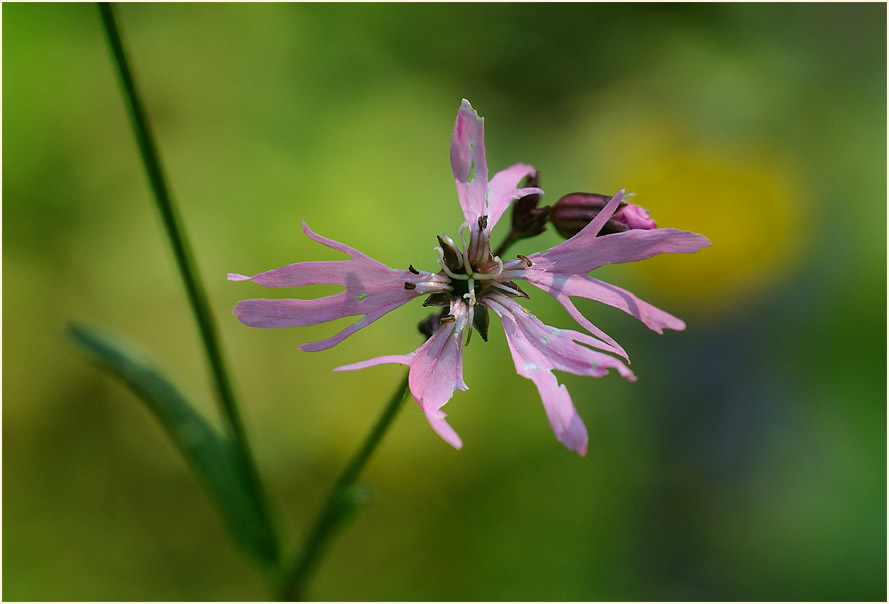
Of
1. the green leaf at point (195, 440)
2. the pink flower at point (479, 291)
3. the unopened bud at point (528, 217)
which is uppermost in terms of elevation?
the unopened bud at point (528, 217)

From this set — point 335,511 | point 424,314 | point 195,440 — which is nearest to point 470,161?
point 335,511

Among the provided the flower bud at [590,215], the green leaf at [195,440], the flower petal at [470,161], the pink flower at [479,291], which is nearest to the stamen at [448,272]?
the pink flower at [479,291]

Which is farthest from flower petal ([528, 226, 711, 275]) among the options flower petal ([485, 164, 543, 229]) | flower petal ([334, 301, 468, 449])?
flower petal ([334, 301, 468, 449])

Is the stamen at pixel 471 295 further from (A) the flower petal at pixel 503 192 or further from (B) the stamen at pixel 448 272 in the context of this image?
(A) the flower petal at pixel 503 192

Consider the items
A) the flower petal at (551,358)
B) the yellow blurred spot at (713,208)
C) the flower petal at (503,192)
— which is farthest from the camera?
the yellow blurred spot at (713,208)

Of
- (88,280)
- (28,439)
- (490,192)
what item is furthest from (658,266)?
(28,439)

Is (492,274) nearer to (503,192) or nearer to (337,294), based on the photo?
(503,192)

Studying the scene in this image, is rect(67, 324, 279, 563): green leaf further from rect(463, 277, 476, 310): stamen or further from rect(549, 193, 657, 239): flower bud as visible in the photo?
rect(549, 193, 657, 239): flower bud

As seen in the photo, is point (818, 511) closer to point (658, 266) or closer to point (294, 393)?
point (658, 266)
